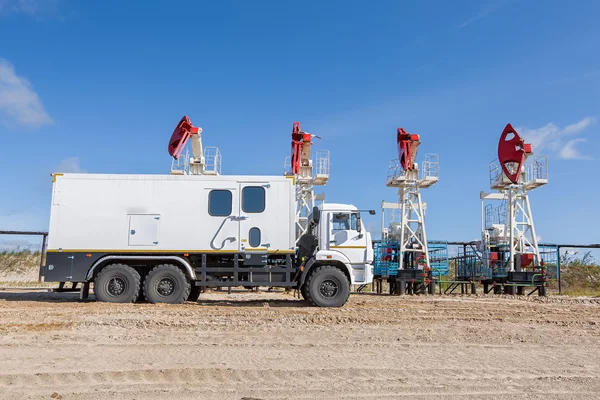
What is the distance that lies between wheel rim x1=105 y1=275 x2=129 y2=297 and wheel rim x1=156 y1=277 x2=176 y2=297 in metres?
0.84

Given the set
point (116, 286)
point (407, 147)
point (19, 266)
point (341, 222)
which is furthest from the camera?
→ point (19, 266)

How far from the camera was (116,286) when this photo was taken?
13.2m

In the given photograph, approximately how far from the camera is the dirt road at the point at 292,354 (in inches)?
216

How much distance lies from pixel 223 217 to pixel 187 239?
1146 millimetres

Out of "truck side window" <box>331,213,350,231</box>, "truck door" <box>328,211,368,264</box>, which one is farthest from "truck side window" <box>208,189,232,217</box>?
"truck side window" <box>331,213,350,231</box>

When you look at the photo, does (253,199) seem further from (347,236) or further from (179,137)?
(179,137)

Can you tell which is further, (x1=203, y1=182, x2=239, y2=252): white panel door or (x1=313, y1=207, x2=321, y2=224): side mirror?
(x1=313, y1=207, x2=321, y2=224): side mirror

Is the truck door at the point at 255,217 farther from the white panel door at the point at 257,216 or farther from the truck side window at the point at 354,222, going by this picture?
the truck side window at the point at 354,222

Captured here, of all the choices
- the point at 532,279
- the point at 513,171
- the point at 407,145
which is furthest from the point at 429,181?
the point at 532,279

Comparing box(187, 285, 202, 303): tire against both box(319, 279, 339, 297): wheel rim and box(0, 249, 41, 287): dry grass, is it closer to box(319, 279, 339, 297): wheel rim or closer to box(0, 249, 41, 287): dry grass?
box(319, 279, 339, 297): wheel rim

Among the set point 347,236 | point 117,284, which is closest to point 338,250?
point 347,236

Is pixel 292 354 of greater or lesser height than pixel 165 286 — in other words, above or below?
below

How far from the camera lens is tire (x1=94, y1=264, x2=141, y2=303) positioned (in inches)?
515

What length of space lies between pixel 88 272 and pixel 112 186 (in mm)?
2393
